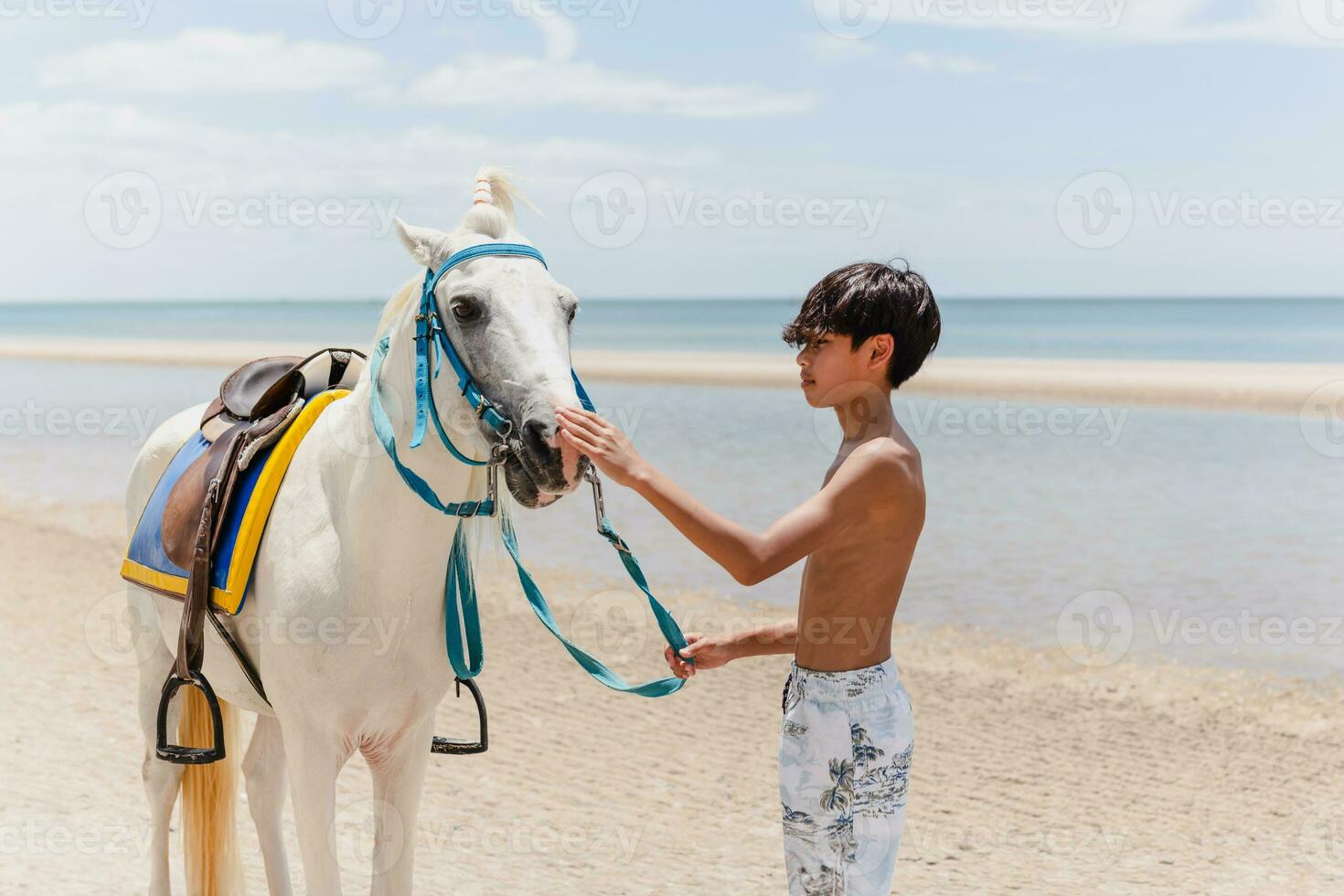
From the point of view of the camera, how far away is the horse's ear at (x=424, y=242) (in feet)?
7.98

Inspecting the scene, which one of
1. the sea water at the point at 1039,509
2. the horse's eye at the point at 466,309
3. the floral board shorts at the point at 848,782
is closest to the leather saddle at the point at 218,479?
the horse's eye at the point at 466,309

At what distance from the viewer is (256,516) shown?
2816 millimetres

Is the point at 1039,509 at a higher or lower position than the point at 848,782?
higher

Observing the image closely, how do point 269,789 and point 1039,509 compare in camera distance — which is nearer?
point 269,789

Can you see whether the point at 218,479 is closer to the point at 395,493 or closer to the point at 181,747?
the point at 395,493

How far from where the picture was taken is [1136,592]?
873 centimetres

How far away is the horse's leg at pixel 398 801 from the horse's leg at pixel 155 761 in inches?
42.2

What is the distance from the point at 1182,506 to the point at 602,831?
357 inches

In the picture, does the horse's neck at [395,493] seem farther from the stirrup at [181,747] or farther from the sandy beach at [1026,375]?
the sandy beach at [1026,375]

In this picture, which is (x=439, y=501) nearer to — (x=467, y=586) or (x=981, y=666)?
(x=467, y=586)

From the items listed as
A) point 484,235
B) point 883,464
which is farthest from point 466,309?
point 883,464

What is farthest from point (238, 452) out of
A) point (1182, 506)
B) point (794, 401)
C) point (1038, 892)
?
point (794, 401)

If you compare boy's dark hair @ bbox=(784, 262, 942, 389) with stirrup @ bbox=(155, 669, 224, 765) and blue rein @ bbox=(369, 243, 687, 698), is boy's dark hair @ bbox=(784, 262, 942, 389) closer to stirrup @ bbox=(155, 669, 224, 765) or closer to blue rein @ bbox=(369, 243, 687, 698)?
blue rein @ bbox=(369, 243, 687, 698)

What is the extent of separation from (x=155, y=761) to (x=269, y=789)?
45 cm
